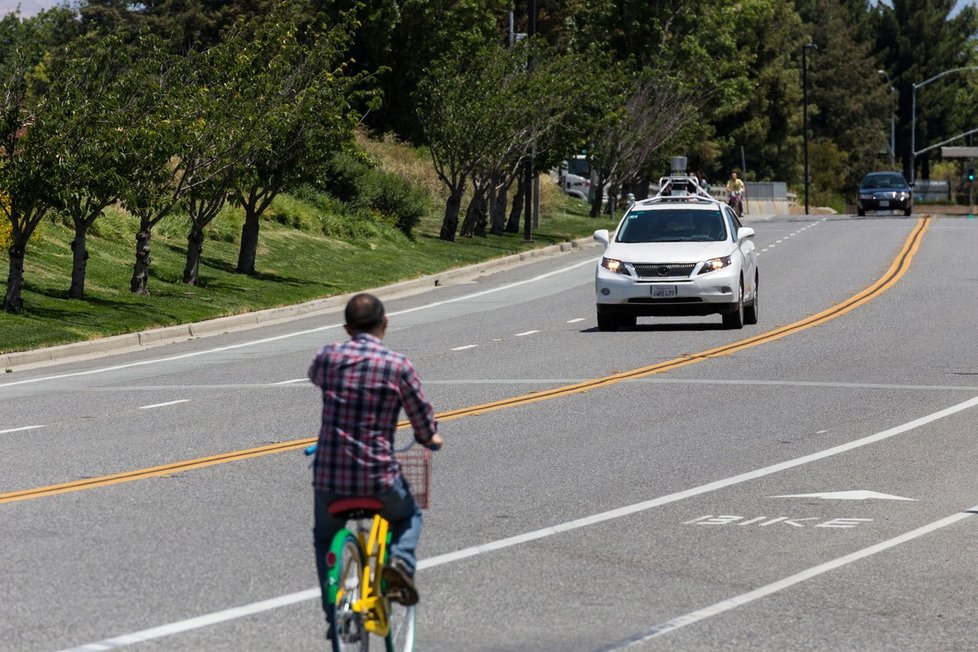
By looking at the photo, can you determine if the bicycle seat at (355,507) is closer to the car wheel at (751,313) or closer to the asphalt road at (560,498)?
the asphalt road at (560,498)

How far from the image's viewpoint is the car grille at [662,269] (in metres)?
23.1

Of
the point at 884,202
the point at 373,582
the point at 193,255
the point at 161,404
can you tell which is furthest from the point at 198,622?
the point at 884,202

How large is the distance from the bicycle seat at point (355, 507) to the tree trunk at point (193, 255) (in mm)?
24915

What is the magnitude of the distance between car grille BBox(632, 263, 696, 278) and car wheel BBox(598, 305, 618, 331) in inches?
29.0

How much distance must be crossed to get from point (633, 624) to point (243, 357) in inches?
583

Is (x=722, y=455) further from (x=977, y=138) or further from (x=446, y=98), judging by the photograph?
(x=977, y=138)

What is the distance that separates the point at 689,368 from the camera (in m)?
19.0

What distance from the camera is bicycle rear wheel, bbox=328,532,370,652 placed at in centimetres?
618

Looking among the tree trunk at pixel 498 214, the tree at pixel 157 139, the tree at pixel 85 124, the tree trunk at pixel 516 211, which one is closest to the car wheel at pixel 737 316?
the tree at pixel 157 139

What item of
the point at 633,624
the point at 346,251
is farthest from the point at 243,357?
the point at 346,251

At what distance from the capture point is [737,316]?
23.5 m

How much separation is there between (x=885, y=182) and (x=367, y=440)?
63848mm

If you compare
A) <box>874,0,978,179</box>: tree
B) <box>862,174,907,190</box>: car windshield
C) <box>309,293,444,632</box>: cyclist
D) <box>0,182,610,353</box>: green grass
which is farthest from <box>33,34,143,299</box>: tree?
<box>874,0,978,179</box>: tree

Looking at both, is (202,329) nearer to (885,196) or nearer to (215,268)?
(215,268)
